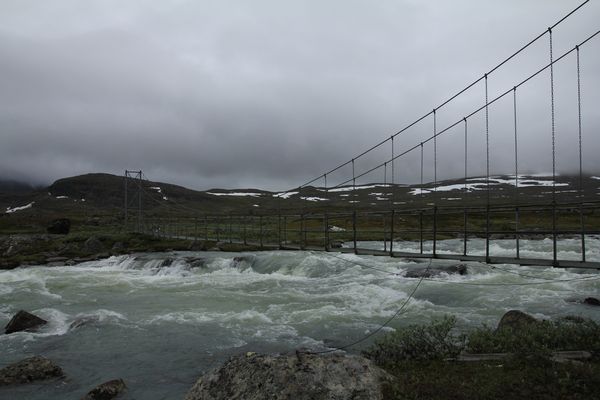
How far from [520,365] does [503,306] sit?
8923 mm

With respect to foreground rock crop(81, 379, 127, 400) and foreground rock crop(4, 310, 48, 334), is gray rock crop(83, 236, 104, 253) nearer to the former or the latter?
foreground rock crop(4, 310, 48, 334)

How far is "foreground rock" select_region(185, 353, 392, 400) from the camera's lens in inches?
232

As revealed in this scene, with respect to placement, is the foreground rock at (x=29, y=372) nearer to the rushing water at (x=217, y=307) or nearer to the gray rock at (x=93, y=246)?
the rushing water at (x=217, y=307)

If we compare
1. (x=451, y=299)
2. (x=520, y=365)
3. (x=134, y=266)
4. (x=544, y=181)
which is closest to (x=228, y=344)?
(x=520, y=365)

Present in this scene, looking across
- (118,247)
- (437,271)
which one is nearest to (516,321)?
(437,271)

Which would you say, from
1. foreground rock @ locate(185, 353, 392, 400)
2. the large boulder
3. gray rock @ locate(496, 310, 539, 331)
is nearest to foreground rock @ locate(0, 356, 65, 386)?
foreground rock @ locate(185, 353, 392, 400)

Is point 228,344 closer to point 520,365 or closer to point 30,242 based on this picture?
point 520,365

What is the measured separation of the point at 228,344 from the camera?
11.8 m

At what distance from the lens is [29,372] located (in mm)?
9359

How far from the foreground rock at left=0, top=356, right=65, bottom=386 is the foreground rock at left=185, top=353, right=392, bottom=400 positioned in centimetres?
474

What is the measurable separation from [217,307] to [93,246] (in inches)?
946

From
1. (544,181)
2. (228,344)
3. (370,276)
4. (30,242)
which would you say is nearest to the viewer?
(228,344)

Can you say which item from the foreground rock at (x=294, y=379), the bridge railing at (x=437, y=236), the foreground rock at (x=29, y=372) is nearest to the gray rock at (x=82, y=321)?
the foreground rock at (x=29, y=372)

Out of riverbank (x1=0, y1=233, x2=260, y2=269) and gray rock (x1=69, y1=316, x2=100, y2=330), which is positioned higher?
riverbank (x1=0, y1=233, x2=260, y2=269)
